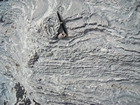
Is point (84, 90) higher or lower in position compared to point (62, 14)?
lower

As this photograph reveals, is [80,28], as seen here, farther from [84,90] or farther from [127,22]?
Result: [84,90]

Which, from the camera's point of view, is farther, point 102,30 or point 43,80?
point 43,80

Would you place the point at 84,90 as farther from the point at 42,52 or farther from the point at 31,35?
the point at 31,35

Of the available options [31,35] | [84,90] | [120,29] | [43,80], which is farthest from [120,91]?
[31,35]

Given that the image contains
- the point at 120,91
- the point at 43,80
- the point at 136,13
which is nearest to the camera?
the point at 136,13

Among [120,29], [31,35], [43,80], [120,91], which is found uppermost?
[31,35]

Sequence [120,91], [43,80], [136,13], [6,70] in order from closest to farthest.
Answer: [136,13], [120,91], [43,80], [6,70]
